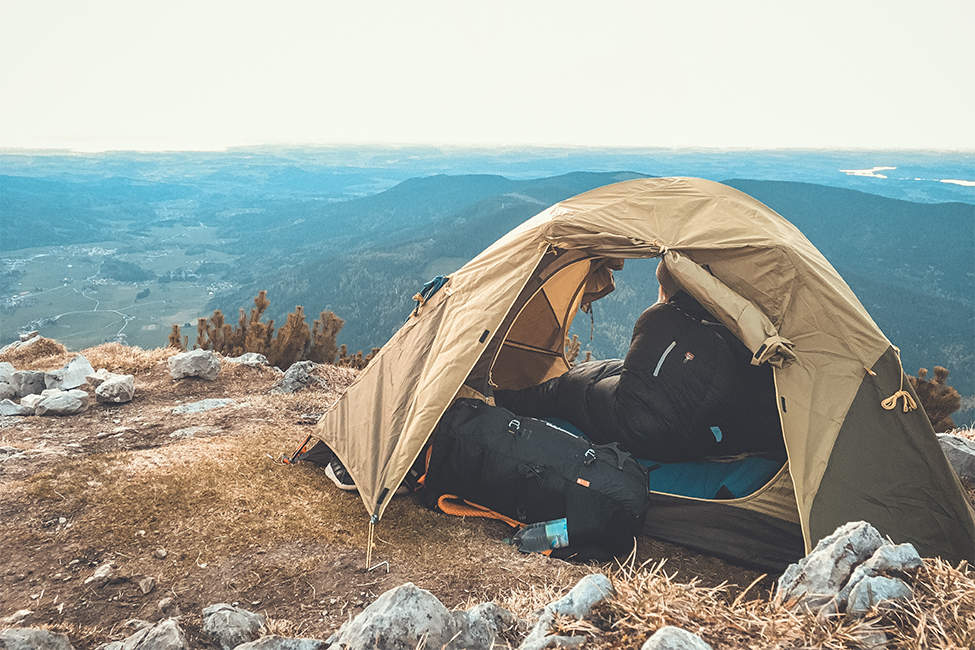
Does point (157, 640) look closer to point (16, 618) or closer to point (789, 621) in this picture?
point (16, 618)

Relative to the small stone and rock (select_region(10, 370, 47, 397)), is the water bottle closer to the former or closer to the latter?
the small stone

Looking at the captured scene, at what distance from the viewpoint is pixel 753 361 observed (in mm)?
4754

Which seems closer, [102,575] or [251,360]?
[102,575]

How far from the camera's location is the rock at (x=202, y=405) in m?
7.76

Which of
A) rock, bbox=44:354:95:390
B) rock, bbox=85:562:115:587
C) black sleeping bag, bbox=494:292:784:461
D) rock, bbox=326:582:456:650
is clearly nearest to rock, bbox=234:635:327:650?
rock, bbox=326:582:456:650

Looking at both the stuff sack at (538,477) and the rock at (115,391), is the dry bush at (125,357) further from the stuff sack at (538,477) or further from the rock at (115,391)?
the stuff sack at (538,477)

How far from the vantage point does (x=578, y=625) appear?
232 cm

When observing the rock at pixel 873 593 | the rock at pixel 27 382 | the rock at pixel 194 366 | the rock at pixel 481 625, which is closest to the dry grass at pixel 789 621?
the rock at pixel 873 593

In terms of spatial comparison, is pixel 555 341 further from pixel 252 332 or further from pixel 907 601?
pixel 252 332

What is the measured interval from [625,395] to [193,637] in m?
4.09

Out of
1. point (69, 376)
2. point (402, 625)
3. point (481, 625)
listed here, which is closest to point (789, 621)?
point (481, 625)

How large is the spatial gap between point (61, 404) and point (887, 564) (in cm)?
914

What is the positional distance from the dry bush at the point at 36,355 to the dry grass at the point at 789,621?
1162 centimetres

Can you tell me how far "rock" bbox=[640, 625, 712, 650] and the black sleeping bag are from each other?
10.8 ft
